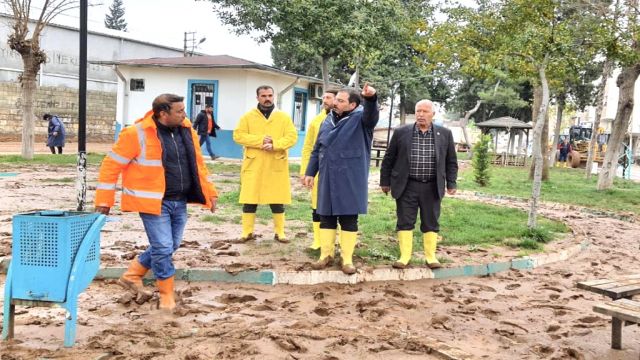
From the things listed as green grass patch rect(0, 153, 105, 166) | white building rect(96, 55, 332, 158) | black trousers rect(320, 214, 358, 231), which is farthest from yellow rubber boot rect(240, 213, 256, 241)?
white building rect(96, 55, 332, 158)

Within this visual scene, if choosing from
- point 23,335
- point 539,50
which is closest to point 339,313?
point 23,335

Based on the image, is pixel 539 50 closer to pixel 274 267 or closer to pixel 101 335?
pixel 274 267

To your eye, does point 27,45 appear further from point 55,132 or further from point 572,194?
point 572,194

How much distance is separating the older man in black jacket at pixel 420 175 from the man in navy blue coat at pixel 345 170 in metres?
0.49

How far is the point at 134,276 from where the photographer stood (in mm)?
5496

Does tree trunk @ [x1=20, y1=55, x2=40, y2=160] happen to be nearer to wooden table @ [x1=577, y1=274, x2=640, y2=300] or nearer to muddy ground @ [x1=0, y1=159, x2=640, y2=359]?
muddy ground @ [x1=0, y1=159, x2=640, y2=359]

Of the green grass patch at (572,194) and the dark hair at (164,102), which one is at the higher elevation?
the dark hair at (164,102)

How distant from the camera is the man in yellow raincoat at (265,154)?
7.32m

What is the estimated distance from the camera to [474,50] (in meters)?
10.1

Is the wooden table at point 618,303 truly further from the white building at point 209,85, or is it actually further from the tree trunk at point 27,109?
the white building at point 209,85

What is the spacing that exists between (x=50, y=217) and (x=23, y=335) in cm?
93

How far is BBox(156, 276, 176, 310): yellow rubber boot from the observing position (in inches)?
199

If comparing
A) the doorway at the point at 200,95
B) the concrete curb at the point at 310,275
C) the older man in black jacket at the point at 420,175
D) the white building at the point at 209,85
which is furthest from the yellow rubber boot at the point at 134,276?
the doorway at the point at 200,95

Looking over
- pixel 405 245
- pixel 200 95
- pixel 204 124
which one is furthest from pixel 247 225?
pixel 200 95
